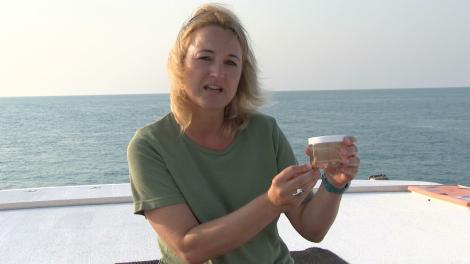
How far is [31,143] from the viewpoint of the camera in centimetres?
4156

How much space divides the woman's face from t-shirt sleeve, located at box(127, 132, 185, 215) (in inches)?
8.5

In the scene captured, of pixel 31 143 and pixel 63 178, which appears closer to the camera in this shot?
pixel 63 178

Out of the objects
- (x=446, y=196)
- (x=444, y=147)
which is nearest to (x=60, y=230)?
(x=446, y=196)

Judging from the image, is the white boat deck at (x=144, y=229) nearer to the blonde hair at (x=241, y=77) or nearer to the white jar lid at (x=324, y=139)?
the blonde hair at (x=241, y=77)

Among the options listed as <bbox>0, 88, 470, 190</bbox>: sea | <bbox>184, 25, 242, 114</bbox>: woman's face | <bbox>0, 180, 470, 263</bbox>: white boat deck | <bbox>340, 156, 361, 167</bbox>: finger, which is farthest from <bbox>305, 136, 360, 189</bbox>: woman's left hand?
<bbox>0, 88, 470, 190</bbox>: sea

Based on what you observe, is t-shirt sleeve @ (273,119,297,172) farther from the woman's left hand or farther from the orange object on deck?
the orange object on deck

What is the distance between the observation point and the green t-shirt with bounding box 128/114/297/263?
171 centimetres

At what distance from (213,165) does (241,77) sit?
35cm

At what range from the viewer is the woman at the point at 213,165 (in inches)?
64.1

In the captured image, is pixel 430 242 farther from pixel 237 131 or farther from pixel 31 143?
pixel 31 143

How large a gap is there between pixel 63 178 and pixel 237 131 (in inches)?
1094

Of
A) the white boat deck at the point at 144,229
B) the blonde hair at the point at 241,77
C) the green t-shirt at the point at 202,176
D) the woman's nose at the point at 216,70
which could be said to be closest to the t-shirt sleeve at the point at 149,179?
the green t-shirt at the point at 202,176

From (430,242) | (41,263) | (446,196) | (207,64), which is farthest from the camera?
(446,196)

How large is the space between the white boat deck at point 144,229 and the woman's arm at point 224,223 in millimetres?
1329
